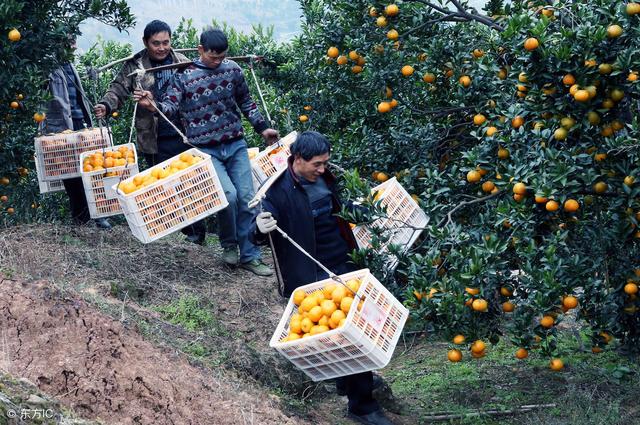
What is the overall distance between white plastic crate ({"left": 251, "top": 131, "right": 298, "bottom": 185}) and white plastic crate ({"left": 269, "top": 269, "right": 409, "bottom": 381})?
257 centimetres

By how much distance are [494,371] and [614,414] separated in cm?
142

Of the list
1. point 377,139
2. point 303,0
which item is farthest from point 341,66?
point 303,0

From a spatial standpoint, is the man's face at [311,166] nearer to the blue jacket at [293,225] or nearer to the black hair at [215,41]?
the blue jacket at [293,225]

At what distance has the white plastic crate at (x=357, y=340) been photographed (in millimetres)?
4746

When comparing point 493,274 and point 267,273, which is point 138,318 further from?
point 493,274

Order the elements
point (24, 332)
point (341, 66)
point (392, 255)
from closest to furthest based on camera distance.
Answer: point (24, 332) → point (392, 255) → point (341, 66)

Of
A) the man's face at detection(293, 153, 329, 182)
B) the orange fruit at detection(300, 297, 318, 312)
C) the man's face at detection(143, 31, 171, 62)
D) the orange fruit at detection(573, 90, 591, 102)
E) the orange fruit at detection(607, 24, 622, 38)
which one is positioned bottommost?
the orange fruit at detection(300, 297, 318, 312)

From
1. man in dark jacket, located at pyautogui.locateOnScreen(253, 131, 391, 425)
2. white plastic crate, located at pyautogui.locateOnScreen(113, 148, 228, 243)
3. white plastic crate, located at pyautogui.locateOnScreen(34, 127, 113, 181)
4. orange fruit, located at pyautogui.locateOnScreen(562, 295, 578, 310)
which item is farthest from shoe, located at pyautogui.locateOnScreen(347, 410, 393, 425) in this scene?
white plastic crate, located at pyautogui.locateOnScreen(34, 127, 113, 181)

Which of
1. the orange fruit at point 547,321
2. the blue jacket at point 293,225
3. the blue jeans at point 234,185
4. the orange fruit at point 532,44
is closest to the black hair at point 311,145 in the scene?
the blue jacket at point 293,225

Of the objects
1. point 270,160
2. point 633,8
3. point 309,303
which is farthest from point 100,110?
point 633,8

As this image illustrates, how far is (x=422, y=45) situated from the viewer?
6445mm

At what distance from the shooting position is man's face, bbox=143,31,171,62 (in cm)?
741

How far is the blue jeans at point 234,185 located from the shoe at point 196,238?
4.25 feet

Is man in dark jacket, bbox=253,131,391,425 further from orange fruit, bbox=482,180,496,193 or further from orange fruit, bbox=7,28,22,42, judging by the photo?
orange fruit, bbox=7,28,22,42
